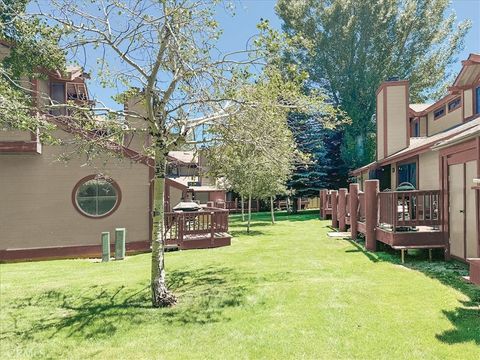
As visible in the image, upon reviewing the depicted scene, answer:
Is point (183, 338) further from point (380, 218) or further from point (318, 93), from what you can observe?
point (380, 218)

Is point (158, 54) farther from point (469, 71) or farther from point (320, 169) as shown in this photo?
point (320, 169)

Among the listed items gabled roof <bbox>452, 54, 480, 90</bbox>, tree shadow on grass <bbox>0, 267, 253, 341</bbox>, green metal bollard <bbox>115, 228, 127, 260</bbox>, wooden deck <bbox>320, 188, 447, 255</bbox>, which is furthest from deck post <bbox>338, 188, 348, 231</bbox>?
green metal bollard <bbox>115, 228, 127, 260</bbox>

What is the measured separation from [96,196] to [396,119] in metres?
13.6

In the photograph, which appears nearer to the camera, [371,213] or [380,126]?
[371,213]

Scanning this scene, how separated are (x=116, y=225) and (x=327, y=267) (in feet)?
25.8

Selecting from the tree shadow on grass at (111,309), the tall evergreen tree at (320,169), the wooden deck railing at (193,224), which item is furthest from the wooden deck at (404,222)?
the tall evergreen tree at (320,169)

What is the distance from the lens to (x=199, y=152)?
8.65 metres

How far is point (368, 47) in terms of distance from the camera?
30.5 meters

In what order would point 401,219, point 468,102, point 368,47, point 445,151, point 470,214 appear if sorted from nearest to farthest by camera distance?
point 470,214 < point 445,151 < point 401,219 < point 468,102 < point 368,47

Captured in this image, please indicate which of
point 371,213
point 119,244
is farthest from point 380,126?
point 119,244

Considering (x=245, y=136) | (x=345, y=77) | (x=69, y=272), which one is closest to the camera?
(x=245, y=136)

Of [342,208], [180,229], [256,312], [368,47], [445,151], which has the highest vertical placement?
[368,47]

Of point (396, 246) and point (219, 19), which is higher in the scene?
point (219, 19)

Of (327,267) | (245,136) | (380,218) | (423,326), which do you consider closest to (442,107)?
(380,218)
